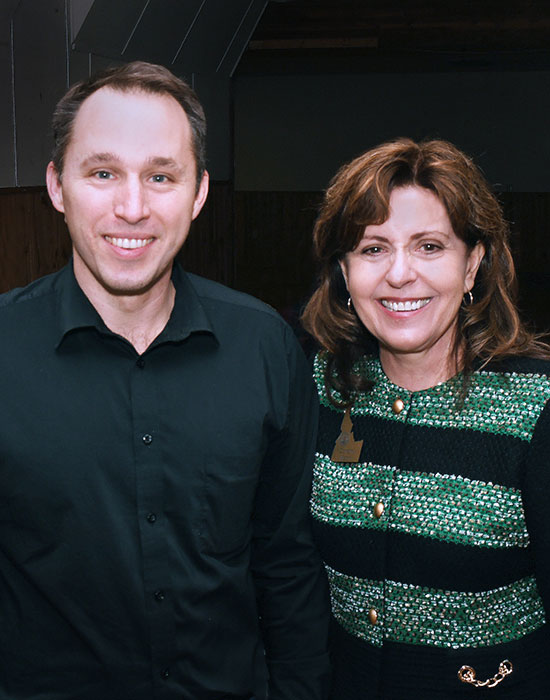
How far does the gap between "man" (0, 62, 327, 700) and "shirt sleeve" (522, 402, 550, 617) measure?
0.47 metres

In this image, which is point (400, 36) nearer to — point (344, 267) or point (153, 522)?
point (344, 267)

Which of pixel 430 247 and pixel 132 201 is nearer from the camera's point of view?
pixel 132 201

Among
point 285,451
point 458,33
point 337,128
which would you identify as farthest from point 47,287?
point 337,128

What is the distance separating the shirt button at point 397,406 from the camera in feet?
5.68

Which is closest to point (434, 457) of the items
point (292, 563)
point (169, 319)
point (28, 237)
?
point (292, 563)

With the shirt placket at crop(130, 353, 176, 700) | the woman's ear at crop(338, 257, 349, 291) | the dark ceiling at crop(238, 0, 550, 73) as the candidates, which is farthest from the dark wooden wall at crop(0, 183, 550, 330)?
the shirt placket at crop(130, 353, 176, 700)

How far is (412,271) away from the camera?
166 centimetres

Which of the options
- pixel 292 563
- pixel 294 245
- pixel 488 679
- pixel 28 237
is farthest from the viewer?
pixel 294 245

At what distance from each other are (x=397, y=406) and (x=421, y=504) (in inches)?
8.3

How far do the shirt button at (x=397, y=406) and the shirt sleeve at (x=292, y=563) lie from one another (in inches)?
6.8

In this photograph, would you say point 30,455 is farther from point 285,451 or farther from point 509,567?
point 509,567

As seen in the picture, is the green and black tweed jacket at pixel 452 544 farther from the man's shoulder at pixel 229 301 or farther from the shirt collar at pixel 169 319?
the shirt collar at pixel 169 319

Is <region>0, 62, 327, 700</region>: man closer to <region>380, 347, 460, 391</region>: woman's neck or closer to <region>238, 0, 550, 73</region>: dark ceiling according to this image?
<region>380, 347, 460, 391</region>: woman's neck

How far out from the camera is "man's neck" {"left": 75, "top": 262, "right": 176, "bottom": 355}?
159 centimetres
